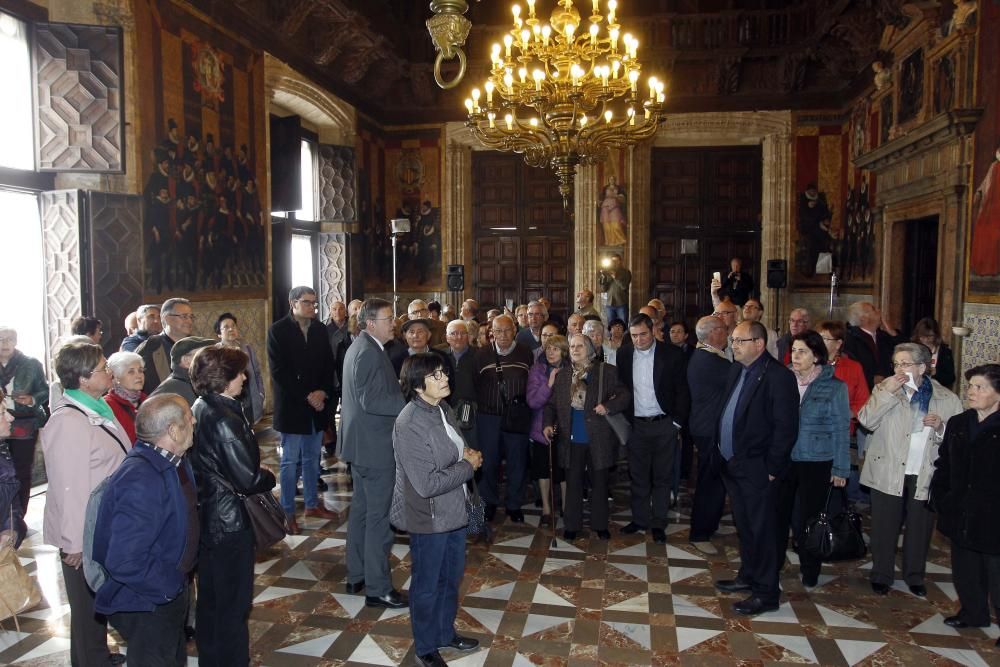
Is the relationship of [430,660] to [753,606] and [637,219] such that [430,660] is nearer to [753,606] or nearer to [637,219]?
[753,606]

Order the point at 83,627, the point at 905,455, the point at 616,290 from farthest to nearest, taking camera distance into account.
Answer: the point at 616,290
the point at 905,455
the point at 83,627

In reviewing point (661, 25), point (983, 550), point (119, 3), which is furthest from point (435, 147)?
point (983, 550)

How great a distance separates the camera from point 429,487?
3.46m

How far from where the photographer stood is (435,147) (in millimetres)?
16312

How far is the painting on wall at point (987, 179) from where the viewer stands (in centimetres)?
796

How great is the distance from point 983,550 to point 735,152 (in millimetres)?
13395

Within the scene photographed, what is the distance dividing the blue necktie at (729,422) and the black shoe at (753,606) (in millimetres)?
911

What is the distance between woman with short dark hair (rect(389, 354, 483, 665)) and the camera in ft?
11.5

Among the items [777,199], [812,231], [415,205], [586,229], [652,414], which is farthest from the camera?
[415,205]

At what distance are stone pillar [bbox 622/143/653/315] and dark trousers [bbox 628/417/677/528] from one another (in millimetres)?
9835

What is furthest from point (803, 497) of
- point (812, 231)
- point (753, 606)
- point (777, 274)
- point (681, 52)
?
point (681, 52)

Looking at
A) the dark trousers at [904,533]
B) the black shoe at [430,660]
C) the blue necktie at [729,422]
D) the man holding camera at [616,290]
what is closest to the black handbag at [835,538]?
the dark trousers at [904,533]

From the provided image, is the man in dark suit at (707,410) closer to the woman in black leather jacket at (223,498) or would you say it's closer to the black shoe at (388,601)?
the black shoe at (388,601)

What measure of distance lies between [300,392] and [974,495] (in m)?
4.92
